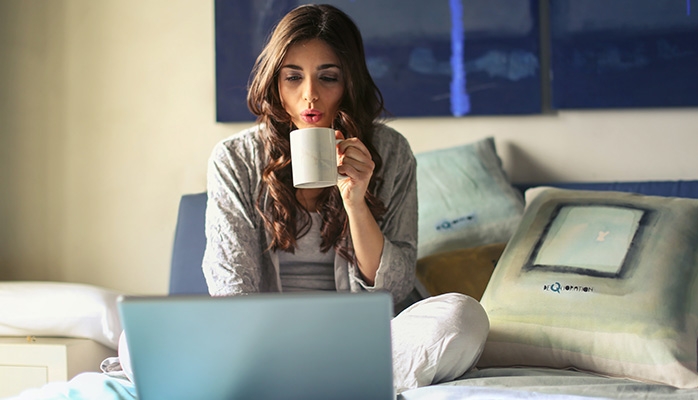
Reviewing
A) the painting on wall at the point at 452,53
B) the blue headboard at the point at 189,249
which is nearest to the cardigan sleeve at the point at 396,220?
the painting on wall at the point at 452,53

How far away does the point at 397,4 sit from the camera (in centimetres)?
262

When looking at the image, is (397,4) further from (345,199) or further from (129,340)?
(129,340)

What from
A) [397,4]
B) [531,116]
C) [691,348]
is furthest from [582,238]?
[397,4]

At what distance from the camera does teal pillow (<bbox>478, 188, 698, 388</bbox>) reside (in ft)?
5.08

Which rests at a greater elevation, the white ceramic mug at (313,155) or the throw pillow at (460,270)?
the white ceramic mug at (313,155)

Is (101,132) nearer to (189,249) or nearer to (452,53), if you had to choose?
(189,249)

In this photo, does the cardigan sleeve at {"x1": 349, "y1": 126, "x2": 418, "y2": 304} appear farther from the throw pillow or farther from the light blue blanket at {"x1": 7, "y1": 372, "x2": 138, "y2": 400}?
the light blue blanket at {"x1": 7, "y1": 372, "x2": 138, "y2": 400}

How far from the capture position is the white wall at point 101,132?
2797mm

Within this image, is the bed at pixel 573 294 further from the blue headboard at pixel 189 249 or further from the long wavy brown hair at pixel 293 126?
the blue headboard at pixel 189 249

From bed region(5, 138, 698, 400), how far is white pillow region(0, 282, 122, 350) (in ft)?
1.82

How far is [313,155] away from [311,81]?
0.44m

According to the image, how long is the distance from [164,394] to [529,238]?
3.83ft

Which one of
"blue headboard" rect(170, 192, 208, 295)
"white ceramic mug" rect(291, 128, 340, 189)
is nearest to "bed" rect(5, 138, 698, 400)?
"white ceramic mug" rect(291, 128, 340, 189)

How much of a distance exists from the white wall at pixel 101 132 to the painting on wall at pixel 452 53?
1.62 ft
